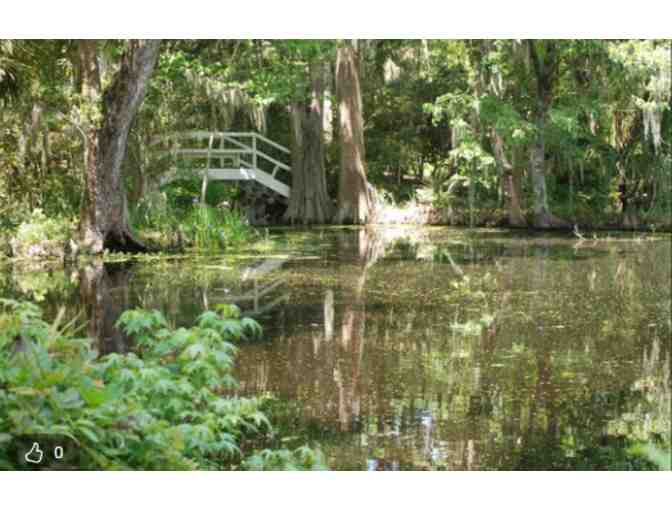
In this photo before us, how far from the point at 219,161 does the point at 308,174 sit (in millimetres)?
3888

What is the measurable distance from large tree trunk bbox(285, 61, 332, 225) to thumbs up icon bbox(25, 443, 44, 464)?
8.52 m

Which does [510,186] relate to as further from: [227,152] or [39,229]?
[39,229]

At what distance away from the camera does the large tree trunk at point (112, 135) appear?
8562 millimetres

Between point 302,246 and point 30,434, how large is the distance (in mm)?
7904

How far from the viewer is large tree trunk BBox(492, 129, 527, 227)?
1272 cm

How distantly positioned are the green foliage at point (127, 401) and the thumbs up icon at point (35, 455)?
0.06 metres

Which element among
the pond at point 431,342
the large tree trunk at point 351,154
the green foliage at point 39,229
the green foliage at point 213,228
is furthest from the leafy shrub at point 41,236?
the large tree trunk at point 351,154

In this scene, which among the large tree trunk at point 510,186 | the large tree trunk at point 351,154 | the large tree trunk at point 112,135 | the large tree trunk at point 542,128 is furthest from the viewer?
the large tree trunk at point 510,186

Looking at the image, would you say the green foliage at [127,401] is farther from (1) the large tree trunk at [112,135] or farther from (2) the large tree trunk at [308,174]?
(2) the large tree trunk at [308,174]

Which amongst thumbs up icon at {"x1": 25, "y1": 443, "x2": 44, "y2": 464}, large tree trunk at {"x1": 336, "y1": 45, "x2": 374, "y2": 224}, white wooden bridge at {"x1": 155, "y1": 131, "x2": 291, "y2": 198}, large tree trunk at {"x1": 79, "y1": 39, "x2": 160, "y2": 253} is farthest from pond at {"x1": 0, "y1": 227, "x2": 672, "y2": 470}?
large tree trunk at {"x1": 336, "y1": 45, "x2": 374, "y2": 224}

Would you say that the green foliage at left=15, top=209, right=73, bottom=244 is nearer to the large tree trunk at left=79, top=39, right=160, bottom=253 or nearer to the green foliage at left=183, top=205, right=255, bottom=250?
the large tree trunk at left=79, top=39, right=160, bottom=253

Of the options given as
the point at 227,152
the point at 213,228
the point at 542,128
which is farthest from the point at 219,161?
the point at 542,128

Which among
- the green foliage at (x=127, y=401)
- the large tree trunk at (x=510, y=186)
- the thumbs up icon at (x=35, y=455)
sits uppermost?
the large tree trunk at (x=510, y=186)

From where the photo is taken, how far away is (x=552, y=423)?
12.8ft
